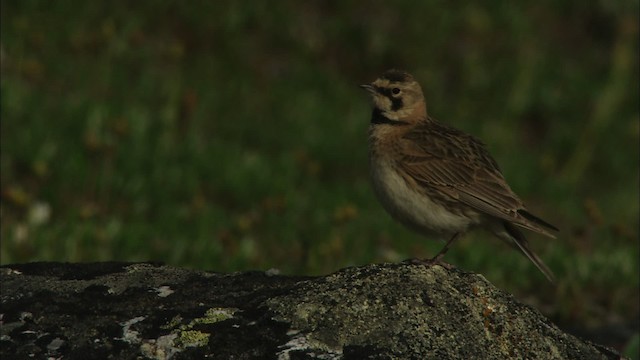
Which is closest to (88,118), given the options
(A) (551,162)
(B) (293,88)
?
(B) (293,88)

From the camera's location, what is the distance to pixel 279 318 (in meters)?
4.55

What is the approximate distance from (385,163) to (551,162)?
8.31 meters

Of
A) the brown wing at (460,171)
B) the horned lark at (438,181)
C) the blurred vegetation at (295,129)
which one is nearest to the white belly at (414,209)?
the horned lark at (438,181)

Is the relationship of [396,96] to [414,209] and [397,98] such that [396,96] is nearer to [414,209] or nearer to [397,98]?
[397,98]

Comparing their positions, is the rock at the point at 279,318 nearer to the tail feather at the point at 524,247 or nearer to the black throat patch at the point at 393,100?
the tail feather at the point at 524,247

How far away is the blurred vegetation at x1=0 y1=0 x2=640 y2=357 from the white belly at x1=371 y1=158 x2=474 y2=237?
63.3 inches

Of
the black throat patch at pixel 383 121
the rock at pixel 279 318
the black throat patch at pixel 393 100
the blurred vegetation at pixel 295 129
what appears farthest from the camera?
the blurred vegetation at pixel 295 129

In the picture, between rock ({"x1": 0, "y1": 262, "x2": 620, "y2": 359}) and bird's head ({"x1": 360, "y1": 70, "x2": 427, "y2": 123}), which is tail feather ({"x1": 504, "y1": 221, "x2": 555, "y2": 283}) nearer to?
bird's head ({"x1": 360, "y1": 70, "x2": 427, "y2": 123})

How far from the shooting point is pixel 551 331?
194 inches

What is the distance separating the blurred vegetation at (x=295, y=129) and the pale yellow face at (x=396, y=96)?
167cm

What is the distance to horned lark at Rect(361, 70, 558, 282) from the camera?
286 inches

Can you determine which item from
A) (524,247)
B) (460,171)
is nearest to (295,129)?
(460,171)

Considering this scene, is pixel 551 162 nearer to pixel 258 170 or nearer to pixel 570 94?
pixel 570 94

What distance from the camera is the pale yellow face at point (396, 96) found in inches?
321
